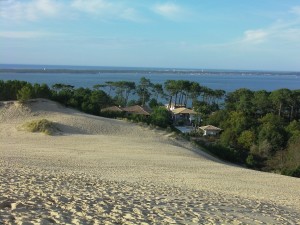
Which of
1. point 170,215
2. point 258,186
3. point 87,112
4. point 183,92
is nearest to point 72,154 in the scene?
point 258,186

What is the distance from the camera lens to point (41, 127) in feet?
115

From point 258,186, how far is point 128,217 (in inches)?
491

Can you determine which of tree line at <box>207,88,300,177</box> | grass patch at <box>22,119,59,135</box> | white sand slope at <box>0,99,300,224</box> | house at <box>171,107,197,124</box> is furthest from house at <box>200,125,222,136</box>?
grass patch at <box>22,119,59,135</box>

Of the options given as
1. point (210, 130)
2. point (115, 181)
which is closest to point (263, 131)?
point (210, 130)

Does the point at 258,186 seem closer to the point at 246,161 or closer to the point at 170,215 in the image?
the point at 170,215

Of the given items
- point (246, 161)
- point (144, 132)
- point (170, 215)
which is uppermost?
point (170, 215)

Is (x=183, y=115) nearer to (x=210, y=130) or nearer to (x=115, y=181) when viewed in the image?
(x=210, y=130)

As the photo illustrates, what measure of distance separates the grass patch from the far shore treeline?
5749mm

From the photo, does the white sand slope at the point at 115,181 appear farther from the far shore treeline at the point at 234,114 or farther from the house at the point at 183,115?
the house at the point at 183,115

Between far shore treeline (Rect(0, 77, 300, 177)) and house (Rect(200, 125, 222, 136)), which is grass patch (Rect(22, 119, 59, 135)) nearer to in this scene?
far shore treeline (Rect(0, 77, 300, 177))

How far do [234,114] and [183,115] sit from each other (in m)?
21.5

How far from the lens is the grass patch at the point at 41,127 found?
34906mm

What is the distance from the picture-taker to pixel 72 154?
26.2 m

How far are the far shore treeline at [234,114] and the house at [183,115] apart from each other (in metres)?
1.88
